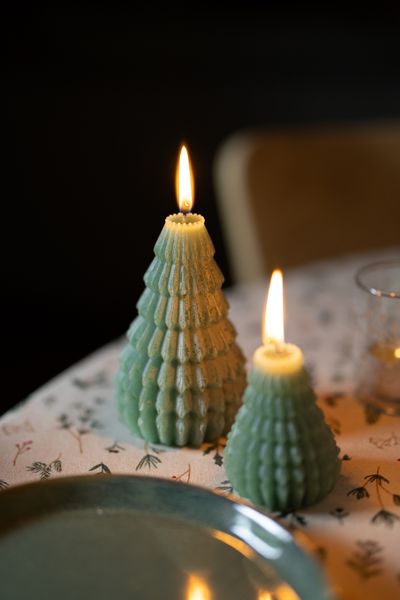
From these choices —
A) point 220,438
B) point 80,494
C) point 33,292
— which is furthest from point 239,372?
point 33,292

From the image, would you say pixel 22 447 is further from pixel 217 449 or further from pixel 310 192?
pixel 310 192

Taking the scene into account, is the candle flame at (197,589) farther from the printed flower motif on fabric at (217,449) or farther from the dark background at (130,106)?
the dark background at (130,106)

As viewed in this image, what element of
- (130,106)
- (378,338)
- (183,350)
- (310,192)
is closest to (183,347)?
(183,350)

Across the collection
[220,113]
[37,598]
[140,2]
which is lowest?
[37,598]

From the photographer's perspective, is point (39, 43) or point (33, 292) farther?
point (39, 43)

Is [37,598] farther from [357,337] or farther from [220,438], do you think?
[357,337]

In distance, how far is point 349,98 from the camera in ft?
8.00

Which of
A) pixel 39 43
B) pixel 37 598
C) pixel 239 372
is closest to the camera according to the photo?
pixel 37 598

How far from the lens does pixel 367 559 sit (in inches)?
18.9

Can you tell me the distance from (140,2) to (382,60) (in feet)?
2.56

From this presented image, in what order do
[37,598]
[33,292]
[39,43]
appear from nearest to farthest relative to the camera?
[37,598]
[33,292]
[39,43]

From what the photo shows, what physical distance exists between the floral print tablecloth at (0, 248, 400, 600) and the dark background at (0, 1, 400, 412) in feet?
4.62

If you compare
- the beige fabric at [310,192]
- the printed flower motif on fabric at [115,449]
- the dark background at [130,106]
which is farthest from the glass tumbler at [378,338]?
the dark background at [130,106]

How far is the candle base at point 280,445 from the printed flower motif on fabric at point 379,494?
38 mm
